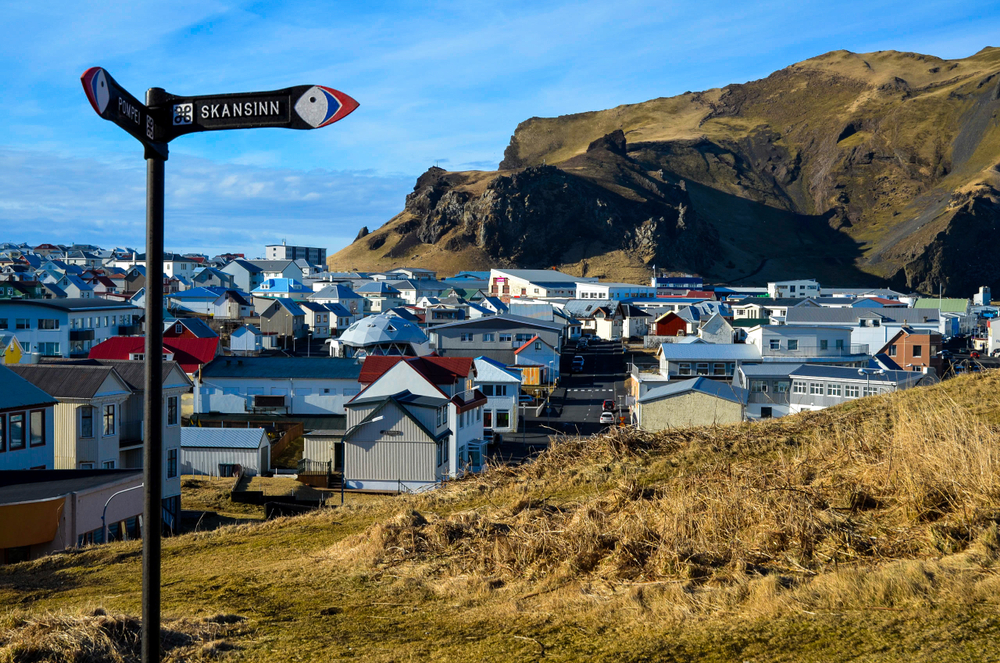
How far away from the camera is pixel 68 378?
16.9 m

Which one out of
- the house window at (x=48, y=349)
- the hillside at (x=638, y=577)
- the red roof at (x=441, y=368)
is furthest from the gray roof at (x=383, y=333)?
Answer: the hillside at (x=638, y=577)

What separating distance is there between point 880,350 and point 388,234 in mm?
106843

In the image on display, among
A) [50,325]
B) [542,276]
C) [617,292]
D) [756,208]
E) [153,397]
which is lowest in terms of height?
[50,325]

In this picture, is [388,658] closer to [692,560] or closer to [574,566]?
[574,566]

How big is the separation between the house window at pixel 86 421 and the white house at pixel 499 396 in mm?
16416

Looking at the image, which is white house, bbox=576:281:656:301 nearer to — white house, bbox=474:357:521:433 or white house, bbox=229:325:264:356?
white house, bbox=229:325:264:356

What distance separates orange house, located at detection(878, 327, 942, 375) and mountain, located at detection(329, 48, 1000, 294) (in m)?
76.4

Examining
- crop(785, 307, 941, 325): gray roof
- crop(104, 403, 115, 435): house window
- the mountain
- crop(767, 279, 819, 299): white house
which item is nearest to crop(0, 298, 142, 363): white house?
crop(104, 403, 115, 435): house window

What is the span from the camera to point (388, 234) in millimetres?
138125

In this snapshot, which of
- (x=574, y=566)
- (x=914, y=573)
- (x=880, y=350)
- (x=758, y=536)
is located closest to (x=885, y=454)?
(x=758, y=536)

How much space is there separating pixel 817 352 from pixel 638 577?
41120mm

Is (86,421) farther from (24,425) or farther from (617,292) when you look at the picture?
(617,292)

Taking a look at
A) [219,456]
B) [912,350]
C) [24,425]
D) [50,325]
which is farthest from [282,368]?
[912,350]

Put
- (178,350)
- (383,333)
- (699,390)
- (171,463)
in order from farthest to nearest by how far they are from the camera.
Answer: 1. (383,333)
2. (178,350)
3. (699,390)
4. (171,463)
